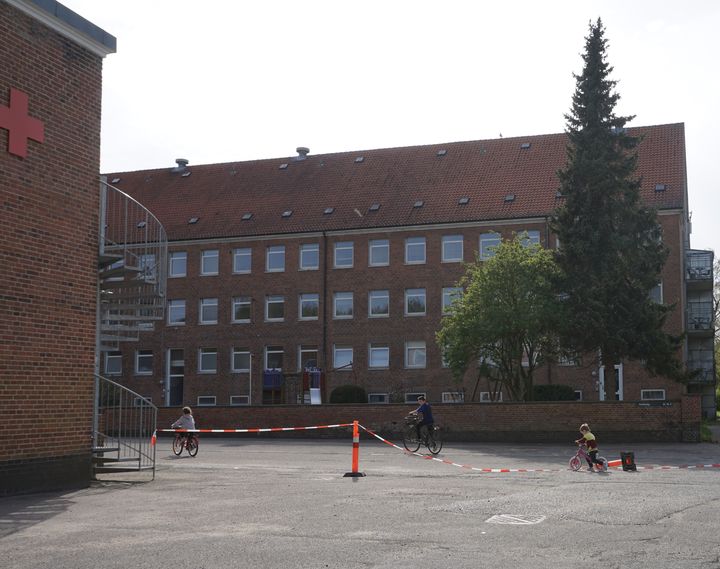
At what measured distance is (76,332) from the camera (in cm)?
1734

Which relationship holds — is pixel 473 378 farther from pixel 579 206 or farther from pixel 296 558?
pixel 296 558

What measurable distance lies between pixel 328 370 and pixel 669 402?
23.9 meters

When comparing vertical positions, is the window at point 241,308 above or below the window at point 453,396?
above

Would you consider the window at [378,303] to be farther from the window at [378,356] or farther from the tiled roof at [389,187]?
the tiled roof at [389,187]

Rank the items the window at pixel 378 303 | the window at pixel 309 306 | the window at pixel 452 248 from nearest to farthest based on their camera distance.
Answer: the window at pixel 452 248 < the window at pixel 378 303 < the window at pixel 309 306

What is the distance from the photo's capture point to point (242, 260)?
187 ft

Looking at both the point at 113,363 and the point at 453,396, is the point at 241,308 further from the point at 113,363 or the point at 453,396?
the point at 453,396

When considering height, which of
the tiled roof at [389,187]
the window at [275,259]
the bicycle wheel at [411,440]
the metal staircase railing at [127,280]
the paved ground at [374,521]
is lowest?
the paved ground at [374,521]

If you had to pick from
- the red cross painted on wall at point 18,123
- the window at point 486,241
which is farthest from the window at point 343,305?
the red cross painted on wall at point 18,123

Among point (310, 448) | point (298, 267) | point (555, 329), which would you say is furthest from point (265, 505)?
point (298, 267)

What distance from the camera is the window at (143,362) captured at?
190 feet

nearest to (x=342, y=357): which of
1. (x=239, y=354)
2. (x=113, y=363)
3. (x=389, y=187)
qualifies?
(x=239, y=354)

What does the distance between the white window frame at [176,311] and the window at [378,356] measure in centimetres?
1105

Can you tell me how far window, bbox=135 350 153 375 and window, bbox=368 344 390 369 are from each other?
42.4 feet
